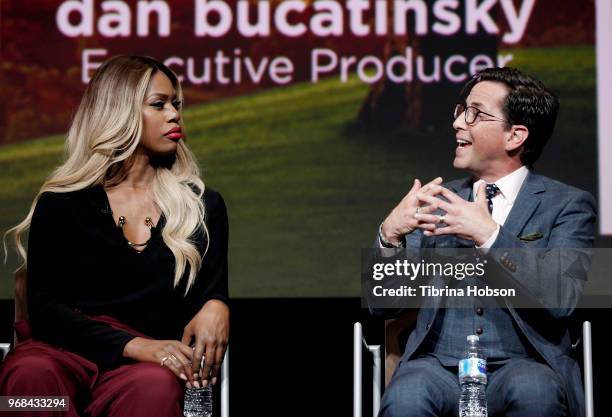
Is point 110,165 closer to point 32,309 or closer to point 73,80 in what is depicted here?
point 32,309

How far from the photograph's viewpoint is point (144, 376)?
3.14 m

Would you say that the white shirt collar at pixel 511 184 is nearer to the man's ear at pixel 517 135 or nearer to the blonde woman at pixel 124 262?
the man's ear at pixel 517 135

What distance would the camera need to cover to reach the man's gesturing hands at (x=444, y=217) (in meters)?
3.33

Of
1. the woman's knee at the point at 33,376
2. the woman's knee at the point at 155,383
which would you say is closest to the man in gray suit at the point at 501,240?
the woman's knee at the point at 155,383

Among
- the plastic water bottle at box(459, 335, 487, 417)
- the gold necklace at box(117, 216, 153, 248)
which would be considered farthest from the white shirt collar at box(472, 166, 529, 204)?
the gold necklace at box(117, 216, 153, 248)

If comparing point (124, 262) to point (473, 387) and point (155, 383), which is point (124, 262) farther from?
point (473, 387)

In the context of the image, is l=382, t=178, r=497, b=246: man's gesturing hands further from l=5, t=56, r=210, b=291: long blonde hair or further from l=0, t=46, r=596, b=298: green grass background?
l=0, t=46, r=596, b=298: green grass background

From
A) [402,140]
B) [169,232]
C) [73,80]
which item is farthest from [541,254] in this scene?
[73,80]

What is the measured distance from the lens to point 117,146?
3625mm

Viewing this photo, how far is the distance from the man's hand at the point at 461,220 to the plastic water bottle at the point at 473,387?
0.36 m

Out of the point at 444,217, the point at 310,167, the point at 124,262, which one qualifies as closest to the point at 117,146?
the point at 124,262

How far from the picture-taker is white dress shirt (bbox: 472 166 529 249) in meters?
3.64

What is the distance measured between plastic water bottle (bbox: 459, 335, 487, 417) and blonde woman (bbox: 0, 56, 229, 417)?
2.41 feet

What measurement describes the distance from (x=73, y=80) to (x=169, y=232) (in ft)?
5.88
